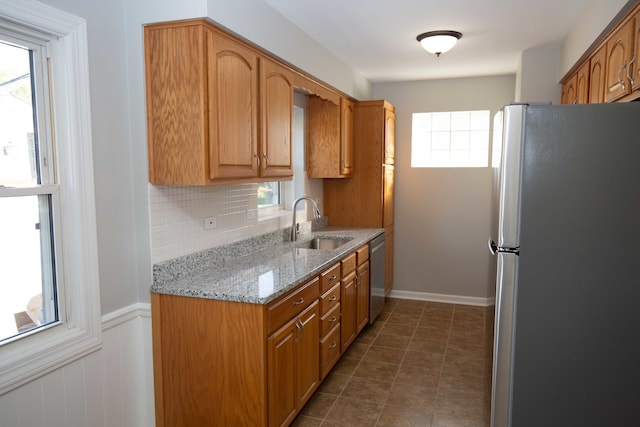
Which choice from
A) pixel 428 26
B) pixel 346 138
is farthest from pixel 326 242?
pixel 428 26

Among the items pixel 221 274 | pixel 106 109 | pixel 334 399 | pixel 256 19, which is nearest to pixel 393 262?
pixel 334 399

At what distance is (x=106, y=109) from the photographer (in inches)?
83.5

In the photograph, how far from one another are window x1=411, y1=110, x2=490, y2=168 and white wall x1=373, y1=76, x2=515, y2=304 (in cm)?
11

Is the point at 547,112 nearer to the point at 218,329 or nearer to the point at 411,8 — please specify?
the point at 411,8

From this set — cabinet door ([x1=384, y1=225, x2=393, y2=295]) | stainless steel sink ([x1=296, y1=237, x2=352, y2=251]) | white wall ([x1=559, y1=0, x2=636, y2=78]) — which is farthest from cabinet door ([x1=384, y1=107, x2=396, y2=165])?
white wall ([x1=559, y1=0, x2=636, y2=78])

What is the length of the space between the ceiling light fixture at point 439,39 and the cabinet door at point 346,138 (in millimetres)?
1075

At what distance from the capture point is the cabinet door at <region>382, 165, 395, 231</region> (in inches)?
187

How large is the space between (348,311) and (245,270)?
1198mm

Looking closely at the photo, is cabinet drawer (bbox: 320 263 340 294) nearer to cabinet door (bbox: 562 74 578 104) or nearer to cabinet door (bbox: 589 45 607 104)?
cabinet door (bbox: 589 45 607 104)

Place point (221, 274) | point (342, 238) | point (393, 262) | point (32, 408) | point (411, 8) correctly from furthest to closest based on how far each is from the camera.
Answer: point (393, 262) < point (342, 238) < point (411, 8) < point (221, 274) < point (32, 408)

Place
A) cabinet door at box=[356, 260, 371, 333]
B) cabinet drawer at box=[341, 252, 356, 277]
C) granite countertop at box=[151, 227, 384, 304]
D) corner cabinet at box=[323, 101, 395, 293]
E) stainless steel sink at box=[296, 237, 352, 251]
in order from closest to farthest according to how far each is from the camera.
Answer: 1. granite countertop at box=[151, 227, 384, 304]
2. cabinet drawer at box=[341, 252, 356, 277]
3. cabinet door at box=[356, 260, 371, 333]
4. stainless steel sink at box=[296, 237, 352, 251]
5. corner cabinet at box=[323, 101, 395, 293]

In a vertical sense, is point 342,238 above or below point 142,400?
above

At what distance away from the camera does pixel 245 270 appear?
2.72 metres

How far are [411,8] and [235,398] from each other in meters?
2.47
